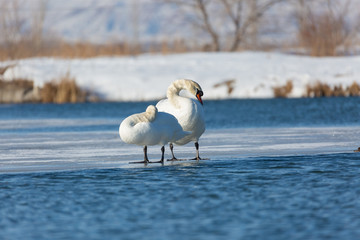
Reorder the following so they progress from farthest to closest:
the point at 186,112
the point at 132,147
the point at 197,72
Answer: the point at 197,72 → the point at 132,147 → the point at 186,112

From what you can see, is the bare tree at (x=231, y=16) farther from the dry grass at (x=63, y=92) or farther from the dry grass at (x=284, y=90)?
the dry grass at (x=63, y=92)

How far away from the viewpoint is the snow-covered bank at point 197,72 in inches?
1011

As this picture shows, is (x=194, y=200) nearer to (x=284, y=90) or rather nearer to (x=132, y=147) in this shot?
(x=132, y=147)

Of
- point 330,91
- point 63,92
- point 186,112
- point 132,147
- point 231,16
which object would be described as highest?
point 231,16

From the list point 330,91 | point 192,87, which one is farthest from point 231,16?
point 192,87

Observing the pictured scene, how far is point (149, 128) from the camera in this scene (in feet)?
28.2

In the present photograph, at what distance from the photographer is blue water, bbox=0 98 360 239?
527cm

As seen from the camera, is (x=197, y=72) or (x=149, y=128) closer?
(x=149, y=128)

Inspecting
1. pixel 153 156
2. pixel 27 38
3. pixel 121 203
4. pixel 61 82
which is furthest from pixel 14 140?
pixel 27 38

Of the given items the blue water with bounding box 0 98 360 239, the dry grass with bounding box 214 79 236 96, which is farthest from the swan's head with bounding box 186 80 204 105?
the dry grass with bounding box 214 79 236 96

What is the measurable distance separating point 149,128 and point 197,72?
19521mm

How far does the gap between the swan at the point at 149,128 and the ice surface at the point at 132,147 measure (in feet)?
1.01

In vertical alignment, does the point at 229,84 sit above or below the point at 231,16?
below

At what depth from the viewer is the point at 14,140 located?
40.2 feet
